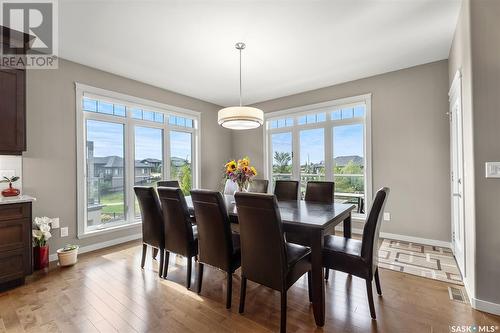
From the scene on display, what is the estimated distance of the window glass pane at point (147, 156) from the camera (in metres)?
4.14

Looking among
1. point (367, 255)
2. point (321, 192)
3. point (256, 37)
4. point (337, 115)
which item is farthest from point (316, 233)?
point (337, 115)

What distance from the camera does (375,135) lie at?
12.9 ft

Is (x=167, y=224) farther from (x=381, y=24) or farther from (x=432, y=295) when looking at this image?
(x=381, y=24)

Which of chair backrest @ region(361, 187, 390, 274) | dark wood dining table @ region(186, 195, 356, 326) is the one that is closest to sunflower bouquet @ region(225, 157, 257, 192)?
dark wood dining table @ region(186, 195, 356, 326)

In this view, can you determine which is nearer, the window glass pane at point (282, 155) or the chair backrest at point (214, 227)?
the chair backrest at point (214, 227)

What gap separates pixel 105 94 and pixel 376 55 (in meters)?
4.07

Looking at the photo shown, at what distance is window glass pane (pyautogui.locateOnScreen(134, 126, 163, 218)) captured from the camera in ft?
13.6

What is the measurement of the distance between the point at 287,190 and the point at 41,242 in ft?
10.5

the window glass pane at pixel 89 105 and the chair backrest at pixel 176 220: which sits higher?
the window glass pane at pixel 89 105

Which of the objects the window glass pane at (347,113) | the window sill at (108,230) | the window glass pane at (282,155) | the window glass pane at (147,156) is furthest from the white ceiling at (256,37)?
the window sill at (108,230)

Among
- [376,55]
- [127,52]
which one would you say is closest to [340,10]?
[376,55]

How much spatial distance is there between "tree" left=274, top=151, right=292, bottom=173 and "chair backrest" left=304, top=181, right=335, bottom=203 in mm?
1862

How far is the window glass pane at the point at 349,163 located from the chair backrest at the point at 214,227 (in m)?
2.96

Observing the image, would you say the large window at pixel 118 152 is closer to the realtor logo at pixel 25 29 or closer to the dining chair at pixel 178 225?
the realtor logo at pixel 25 29
